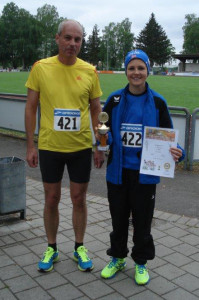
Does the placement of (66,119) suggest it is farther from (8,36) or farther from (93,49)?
(93,49)

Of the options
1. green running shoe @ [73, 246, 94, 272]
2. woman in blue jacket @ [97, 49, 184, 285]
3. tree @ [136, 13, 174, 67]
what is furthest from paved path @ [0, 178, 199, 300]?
tree @ [136, 13, 174, 67]

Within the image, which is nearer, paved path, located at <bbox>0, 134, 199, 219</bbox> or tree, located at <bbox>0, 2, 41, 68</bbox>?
paved path, located at <bbox>0, 134, 199, 219</bbox>

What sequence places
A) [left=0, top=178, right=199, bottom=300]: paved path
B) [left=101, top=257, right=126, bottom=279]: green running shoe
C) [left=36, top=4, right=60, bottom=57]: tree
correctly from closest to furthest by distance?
[left=0, top=178, right=199, bottom=300]: paved path, [left=101, top=257, right=126, bottom=279]: green running shoe, [left=36, top=4, right=60, bottom=57]: tree

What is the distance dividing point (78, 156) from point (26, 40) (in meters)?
107

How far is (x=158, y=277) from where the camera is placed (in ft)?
11.9

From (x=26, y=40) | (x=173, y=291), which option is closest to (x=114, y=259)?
(x=173, y=291)

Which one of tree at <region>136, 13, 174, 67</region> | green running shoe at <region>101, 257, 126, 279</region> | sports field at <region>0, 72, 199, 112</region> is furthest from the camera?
tree at <region>136, 13, 174, 67</region>

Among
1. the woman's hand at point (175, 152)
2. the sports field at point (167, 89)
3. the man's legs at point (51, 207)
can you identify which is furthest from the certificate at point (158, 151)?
the sports field at point (167, 89)

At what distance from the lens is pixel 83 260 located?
3727 mm

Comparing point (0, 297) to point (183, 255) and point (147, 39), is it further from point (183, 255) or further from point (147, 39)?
point (147, 39)

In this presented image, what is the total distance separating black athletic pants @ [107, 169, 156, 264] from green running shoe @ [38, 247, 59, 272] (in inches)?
22.5

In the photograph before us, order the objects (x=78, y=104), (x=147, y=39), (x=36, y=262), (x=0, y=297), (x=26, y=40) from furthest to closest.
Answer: (x=147, y=39) → (x=26, y=40) → (x=36, y=262) → (x=78, y=104) → (x=0, y=297)

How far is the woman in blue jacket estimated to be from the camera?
3.28 m

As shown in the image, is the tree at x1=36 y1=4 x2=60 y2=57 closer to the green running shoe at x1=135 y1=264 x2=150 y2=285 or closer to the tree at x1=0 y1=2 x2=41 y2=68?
the tree at x1=0 y1=2 x2=41 y2=68
